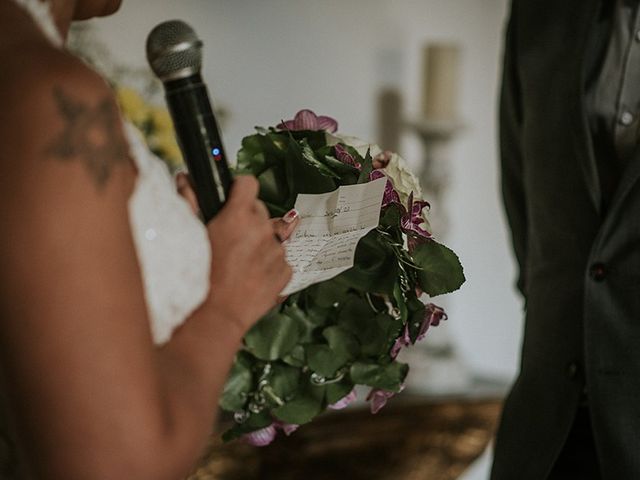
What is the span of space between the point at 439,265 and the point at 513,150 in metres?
0.86

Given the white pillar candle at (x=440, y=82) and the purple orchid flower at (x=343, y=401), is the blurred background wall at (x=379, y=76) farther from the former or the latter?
the purple orchid flower at (x=343, y=401)

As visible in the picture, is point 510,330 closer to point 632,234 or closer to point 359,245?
point 632,234

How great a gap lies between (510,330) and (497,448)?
178 cm

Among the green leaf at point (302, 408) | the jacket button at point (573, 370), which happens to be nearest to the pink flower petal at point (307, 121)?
the green leaf at point (302, 408)

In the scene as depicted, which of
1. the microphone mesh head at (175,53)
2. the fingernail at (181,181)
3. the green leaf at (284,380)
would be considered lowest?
the green leaf at (284,380)

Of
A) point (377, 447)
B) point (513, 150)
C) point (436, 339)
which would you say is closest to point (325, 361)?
point (513, 150)

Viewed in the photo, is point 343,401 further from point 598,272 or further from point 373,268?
point 598,272

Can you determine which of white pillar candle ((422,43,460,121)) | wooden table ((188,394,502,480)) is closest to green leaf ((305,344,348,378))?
wooden table ((188,394,502,480))

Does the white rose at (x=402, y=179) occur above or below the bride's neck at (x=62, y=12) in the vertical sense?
below

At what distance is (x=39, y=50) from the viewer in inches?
26.4

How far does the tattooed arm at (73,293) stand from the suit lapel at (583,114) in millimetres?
983

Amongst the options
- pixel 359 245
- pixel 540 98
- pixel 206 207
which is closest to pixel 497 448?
pixel 540 98

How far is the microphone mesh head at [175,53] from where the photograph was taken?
0.78m

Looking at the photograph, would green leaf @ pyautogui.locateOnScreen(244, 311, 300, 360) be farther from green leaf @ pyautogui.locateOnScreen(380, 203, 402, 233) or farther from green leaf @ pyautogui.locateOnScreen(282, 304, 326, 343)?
green leaf @ pyautogui.locateOnScreen(380, 203, 402, 233)
